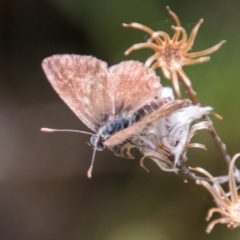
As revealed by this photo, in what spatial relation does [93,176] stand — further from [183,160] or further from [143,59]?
[183,160]

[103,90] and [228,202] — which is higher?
[103,90]

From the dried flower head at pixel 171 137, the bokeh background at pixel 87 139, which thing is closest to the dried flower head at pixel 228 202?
the dried flower head at pixel 171 137

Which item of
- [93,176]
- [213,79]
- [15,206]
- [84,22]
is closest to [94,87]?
[213,79]

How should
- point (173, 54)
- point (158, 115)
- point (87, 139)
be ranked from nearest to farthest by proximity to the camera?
point (158, 115) → point (173, 54) → point (87, 139)

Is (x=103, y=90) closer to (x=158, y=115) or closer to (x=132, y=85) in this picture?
(x=132, y=85)

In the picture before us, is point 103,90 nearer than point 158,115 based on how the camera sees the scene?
No

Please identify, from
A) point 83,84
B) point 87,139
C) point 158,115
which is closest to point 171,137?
point 158,115

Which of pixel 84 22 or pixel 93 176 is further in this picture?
pixel 93 176
